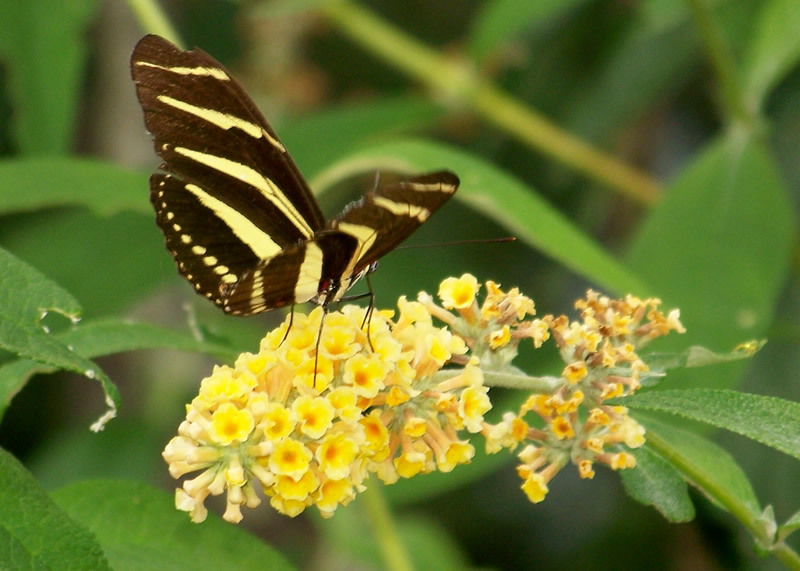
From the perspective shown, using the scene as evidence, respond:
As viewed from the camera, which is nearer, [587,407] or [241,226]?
[587,407]

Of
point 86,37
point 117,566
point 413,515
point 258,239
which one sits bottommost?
point 413,515

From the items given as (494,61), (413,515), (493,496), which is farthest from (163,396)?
(494,61)

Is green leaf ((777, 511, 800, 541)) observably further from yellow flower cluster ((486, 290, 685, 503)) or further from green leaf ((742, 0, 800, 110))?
green leaf ((742, 0, 800, 110))

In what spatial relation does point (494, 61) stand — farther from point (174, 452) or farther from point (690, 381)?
point (174, 452)

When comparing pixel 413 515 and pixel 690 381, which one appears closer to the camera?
pixel 690 381

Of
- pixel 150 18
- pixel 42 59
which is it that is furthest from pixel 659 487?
pixel 42 59

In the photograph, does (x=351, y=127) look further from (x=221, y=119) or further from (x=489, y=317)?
(x=489, y=317)

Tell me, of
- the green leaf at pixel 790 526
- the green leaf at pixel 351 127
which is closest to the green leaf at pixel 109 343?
the green leaf at pixel 790 526

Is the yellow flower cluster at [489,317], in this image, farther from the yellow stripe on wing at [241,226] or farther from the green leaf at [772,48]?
the green leaf at [772,48]
